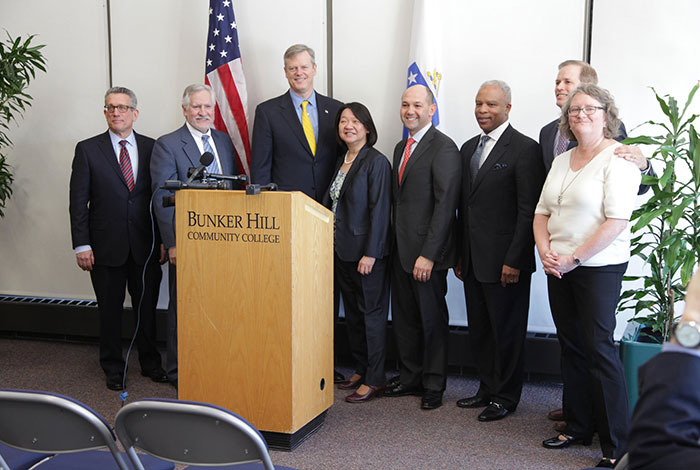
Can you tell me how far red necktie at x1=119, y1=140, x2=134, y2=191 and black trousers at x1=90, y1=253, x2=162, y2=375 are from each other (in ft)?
1.66

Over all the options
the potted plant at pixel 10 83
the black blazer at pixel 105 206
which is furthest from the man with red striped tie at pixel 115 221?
the potted plant at pixel 10 83

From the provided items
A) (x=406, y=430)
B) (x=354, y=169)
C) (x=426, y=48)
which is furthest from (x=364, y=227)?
(x=426, y=48)

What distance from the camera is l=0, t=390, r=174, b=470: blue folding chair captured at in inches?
66.6

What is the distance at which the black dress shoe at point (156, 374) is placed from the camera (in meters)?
4.45

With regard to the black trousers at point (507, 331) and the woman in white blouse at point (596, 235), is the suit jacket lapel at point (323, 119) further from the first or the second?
the woman in white blouse at point (596, 235)

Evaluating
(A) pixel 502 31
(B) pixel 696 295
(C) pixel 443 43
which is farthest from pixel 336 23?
(B) pixel 696 295

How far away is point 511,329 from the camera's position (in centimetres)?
385

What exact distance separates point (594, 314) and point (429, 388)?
51.2 inches

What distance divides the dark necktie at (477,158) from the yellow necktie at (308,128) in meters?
1.08

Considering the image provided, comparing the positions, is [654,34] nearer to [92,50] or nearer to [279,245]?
[279,245]

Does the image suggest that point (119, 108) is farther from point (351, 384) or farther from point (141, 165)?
point (351, 384)

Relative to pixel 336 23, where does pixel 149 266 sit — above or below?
below

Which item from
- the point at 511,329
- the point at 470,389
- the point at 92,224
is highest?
the point at 92,224

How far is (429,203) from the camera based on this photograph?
397 centimetres
